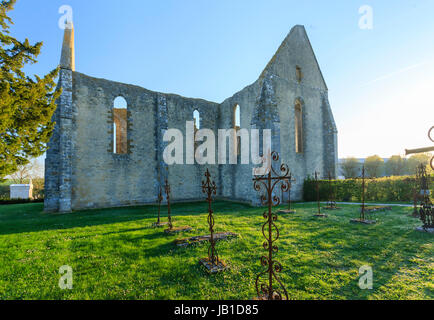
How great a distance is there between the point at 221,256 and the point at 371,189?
44.4 feet

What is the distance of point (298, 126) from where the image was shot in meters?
16.4

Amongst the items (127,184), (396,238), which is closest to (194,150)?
(127,184)

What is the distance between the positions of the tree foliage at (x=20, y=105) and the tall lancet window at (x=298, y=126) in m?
15.5

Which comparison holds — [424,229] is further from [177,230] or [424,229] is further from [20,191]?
[20,191]

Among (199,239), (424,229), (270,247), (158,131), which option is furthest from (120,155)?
(424,229)

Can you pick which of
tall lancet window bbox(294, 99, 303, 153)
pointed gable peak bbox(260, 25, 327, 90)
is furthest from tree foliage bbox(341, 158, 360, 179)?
pointed gable peak bbox(260, 25, 327, 90)

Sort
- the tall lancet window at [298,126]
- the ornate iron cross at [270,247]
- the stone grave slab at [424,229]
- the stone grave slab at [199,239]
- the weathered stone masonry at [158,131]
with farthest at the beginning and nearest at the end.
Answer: the tall lancet window at [298,126], the weathered stone masonry at [158,131], the stone grave slab at [424,229], the stone grave slab at [199,239], the ornate iron cross at [270,247]

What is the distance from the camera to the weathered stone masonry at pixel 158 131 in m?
12.5

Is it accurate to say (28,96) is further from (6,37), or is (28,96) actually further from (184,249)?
(184,249)

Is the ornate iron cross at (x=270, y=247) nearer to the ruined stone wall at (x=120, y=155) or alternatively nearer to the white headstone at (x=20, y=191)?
the ruined stone wall at (x=120, y=155)

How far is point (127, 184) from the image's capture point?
14.2 metres

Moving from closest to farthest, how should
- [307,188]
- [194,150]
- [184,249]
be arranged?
[184,249]
[307,188]
[194,150]

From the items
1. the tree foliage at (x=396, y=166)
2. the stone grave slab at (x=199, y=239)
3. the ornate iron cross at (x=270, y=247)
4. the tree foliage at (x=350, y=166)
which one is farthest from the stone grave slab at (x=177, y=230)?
the tree foliage at (x=396, y=166)
